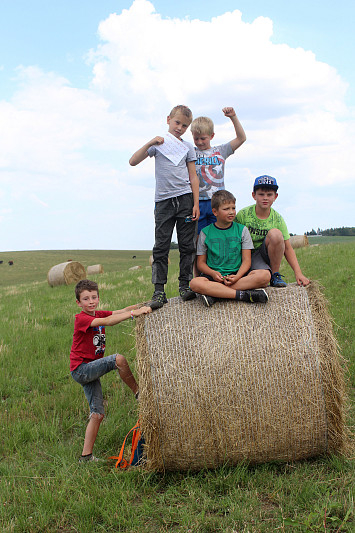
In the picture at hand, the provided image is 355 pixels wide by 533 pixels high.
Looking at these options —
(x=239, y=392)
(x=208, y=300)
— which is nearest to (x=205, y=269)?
(x=208, y=300)

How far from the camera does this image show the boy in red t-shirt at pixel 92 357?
4254mm

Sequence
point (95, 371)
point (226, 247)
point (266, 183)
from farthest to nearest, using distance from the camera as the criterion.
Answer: point (266, 183), point (226, 247), point (95, 371)

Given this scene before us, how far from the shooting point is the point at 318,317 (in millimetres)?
4156

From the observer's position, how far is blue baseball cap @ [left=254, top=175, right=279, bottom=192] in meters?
5.15

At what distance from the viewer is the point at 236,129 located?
19.1 ft

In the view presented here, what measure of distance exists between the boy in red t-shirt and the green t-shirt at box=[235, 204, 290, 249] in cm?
173

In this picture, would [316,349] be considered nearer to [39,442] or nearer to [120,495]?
[120,495]

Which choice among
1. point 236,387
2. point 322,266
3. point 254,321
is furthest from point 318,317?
point 322,266

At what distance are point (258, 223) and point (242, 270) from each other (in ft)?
2.66

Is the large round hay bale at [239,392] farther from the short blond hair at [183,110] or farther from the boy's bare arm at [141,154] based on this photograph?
the short blond hair at [183,110]

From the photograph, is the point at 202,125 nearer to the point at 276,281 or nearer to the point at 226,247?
the point at 226,247

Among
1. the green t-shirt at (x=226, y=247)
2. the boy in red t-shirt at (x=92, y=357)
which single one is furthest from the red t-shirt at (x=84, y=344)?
the green t-shirt at (x=226, y=247)

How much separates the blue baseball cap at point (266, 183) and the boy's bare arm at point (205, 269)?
43.6 inches

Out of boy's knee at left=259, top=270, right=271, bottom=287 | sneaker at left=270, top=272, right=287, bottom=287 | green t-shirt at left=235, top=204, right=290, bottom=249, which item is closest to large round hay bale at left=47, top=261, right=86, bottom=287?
green t-shirt at left=235, top=204, right=290, bottom=249
